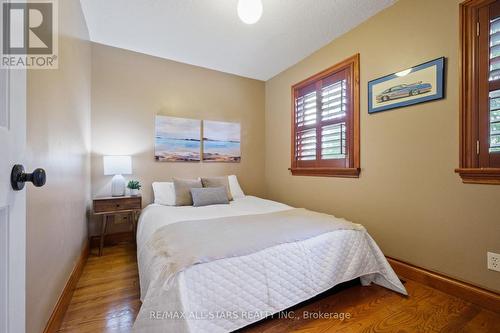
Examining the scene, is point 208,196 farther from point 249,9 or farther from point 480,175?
point 480,175

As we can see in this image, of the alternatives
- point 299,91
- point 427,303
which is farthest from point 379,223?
point 299,91

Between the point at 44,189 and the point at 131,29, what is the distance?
6.91ft

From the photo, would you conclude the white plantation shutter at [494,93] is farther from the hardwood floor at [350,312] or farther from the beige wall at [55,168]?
the beige wall at [55,168]

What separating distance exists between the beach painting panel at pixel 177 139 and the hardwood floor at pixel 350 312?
1678mm

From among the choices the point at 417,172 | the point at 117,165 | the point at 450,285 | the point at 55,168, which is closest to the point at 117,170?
the point at 117,165

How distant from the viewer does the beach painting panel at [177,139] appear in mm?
3062

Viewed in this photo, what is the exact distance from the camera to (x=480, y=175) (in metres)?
1.54

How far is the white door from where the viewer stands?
0.54 meters

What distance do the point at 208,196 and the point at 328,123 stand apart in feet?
5.63

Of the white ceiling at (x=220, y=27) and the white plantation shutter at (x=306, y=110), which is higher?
the white ceiling at (x=220, y=27)

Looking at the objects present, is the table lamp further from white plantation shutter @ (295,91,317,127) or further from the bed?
white plantation shutter @ (295,91,317,127)

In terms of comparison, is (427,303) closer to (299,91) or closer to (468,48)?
(468,48)

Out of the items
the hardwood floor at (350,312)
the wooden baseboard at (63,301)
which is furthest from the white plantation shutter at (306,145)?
the wooden baseboard at (63,301)

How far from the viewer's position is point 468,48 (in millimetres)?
1601
